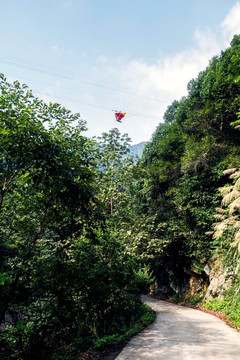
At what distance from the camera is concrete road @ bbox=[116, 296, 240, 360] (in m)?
4.45

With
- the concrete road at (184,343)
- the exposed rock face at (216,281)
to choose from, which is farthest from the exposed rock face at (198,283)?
the concrete road at (184,343)

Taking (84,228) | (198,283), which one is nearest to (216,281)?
(198,283)

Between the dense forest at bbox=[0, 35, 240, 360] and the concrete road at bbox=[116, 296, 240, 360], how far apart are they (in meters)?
0.62

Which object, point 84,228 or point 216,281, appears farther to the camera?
point 216,281

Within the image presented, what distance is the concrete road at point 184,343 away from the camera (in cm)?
445

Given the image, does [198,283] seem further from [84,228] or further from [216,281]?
[84,228]

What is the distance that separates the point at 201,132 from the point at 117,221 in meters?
9.76

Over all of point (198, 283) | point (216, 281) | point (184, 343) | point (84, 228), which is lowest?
point (198, 283)

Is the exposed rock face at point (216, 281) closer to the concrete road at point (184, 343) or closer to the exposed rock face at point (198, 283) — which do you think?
the exposed rock face at point (198, 283)

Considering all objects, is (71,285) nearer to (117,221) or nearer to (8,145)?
(8,145)

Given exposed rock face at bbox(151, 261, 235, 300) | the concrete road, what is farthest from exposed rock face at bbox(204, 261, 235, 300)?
the concrete road

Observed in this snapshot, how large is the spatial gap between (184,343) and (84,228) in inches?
157

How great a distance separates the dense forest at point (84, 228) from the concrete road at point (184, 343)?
0.62 meters

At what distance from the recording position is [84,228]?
21.6ft
